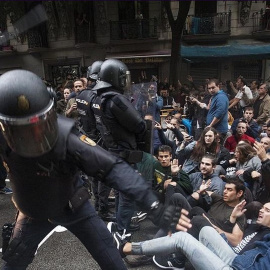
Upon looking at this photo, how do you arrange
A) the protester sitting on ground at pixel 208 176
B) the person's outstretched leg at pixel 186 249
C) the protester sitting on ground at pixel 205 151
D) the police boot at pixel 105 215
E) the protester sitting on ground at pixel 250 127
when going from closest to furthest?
the person's outstretched leg at pixel 186 249, the protester sitting on ground at pixel 208 176, the police boot at pixel 105 215, the protester sitting on ground at pixel 205 151, the protester sitting on ground at pixel 250 127

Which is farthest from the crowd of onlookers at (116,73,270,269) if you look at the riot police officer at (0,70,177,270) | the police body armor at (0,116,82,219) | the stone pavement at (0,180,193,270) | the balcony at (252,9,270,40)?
the balcony at (252,9,270,40)

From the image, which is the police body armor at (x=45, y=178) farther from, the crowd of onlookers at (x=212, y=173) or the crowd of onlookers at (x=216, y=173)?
the crowd of onlookers at (x=216, y=173)

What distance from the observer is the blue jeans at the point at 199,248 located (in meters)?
2.36

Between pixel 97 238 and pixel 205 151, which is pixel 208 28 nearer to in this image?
pixel 205 151

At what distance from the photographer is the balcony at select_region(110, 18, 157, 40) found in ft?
53.6

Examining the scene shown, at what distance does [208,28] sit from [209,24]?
0.19 metres

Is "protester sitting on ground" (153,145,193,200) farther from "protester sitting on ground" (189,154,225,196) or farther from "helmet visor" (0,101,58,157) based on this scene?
"helmet visor" (0,101,58,157)

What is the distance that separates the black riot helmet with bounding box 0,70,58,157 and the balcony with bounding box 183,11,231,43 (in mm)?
15695

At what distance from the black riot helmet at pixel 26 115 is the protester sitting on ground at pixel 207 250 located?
4.36 feet

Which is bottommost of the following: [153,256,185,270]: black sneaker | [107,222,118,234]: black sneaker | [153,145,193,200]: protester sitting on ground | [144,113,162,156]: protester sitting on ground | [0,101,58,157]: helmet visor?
[153,256,185,270]: black sneaker

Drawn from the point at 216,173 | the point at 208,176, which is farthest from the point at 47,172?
the point at 216,173

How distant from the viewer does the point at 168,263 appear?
2.79 metres

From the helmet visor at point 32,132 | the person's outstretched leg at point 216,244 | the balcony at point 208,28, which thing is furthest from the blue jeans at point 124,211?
the balcony at point 208,28

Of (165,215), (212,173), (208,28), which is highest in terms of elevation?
(208,28)
